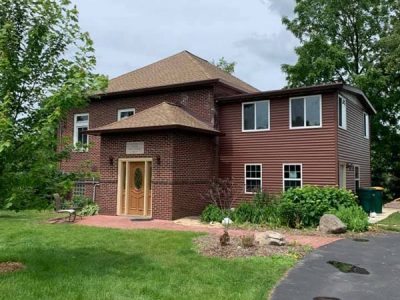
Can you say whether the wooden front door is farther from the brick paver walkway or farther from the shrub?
the shrub

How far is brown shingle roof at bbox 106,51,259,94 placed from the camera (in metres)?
19.0

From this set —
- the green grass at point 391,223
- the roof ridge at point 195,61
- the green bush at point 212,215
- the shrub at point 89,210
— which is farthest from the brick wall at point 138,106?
the green grass at point 391,223

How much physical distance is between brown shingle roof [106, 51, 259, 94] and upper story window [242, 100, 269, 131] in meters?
1.60

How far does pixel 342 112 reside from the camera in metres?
17.2

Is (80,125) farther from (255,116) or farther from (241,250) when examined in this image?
(241,250)

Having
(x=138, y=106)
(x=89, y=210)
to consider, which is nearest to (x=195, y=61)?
(x=138, y=106)

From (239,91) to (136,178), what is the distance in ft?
21.8

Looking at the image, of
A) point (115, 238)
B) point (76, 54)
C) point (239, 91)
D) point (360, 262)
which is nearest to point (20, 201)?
point (76, 54)

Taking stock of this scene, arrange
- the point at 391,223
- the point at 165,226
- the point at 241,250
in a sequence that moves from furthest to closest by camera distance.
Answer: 1. the point at 391,223
2. the point at 165,226
3. the point at 241,250

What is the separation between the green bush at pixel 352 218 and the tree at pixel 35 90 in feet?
29.4

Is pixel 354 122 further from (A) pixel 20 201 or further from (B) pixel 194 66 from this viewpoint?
(A) pixel 20 201

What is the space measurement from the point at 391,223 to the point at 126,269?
10.9 meters

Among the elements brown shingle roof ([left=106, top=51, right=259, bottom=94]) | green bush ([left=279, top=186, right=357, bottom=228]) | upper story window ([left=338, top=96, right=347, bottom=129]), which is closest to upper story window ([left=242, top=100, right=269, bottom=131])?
brown shingle roof ([left=106, top=51, right=259, bottom=94])

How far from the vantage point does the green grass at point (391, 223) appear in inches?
Answer: 529
